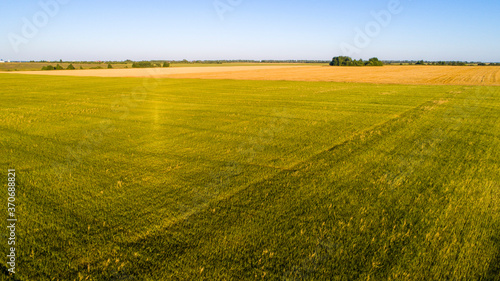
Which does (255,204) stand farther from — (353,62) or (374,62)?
(374,62)

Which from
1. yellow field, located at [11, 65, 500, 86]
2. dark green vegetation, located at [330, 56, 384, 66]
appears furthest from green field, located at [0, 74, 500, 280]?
dark green vegetation, located at [330, 56, 384, 66]

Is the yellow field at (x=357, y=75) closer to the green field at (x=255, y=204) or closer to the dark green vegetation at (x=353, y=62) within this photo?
the green field at (x=255, y=204)

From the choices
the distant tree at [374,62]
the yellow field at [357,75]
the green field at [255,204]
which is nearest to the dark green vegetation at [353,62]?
the distant tree at [374,62]

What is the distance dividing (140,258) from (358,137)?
1022cm

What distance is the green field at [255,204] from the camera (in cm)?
448

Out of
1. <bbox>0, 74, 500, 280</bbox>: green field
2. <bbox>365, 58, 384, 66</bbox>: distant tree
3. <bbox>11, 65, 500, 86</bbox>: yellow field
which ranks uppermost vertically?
<bbox>365, 58, 384, 66</bbox>: distant tree

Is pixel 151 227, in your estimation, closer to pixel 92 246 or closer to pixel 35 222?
pixel 92 246

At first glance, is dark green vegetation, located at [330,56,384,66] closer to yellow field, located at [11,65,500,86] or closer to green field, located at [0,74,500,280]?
yellow field, located at [11,65,500,86]

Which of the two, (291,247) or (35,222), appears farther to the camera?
(35,222)

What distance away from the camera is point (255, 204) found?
633 centimetres

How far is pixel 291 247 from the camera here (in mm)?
4879

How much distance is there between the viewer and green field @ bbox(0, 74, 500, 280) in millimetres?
4477

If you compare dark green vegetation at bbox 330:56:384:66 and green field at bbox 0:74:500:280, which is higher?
dark green vegetation at bbox 330:56:384:66

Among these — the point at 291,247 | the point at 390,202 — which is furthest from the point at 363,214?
the point at 291,247
